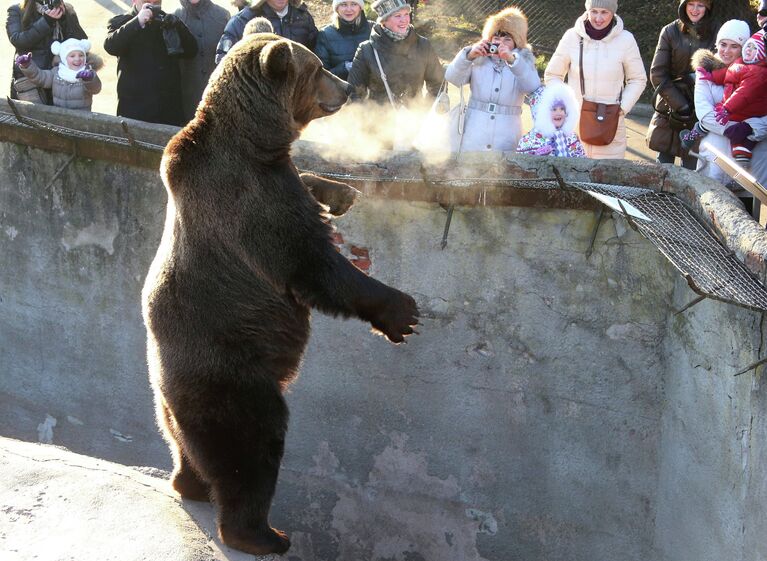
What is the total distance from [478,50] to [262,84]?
2464mm

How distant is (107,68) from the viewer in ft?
45.7

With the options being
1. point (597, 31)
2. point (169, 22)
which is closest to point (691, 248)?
point (597, 31)

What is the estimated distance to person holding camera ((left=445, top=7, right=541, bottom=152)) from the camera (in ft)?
21.8

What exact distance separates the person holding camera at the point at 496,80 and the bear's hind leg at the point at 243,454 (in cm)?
264

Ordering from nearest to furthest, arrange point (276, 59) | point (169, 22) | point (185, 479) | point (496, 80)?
point (276, 59) < point (185, 479) < point (496, 80) < point (169, 22)

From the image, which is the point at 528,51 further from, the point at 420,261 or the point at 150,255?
the point at 150,255

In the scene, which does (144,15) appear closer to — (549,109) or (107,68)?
(549,109)

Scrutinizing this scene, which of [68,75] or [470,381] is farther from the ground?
[68,75]

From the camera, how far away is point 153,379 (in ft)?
16.0

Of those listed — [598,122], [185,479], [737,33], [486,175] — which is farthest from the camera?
[598,122]

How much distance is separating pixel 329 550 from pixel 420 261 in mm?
2038

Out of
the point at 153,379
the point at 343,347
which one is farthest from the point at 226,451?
the point at 343,347

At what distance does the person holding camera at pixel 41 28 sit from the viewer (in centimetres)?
816

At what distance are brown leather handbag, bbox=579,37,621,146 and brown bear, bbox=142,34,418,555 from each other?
306cm
